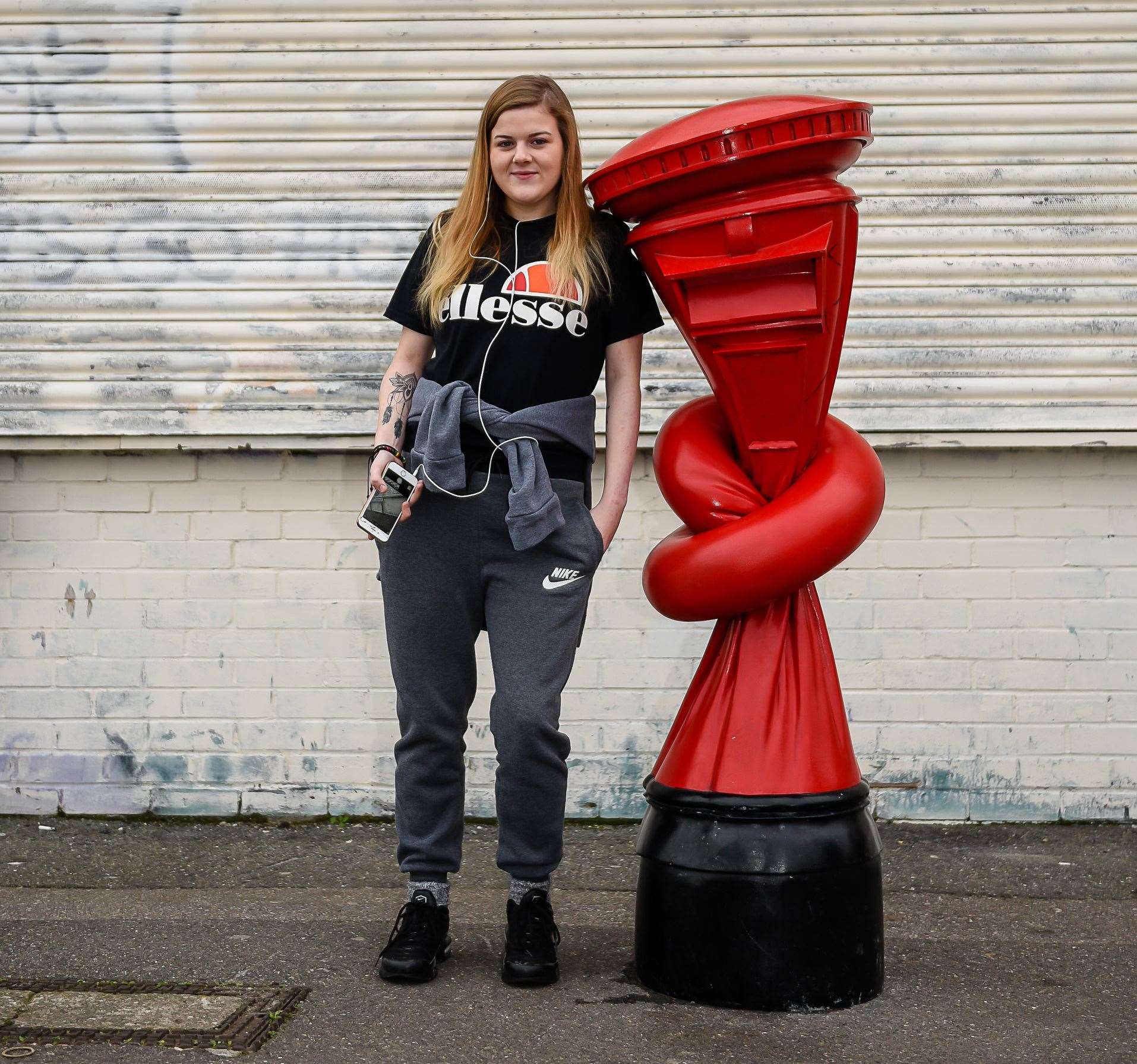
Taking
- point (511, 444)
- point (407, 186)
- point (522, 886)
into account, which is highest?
point (407, 186)

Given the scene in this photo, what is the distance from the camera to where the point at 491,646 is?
2875mm

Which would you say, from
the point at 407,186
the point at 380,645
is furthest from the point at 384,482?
the point at 407,186

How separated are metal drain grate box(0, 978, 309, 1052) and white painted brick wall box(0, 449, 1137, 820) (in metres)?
1.55

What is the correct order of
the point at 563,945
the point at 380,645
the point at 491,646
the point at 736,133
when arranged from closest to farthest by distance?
1. the point at 736,133
2. the point at 491,646
3. the point at 563,945
4. the point at 380,645

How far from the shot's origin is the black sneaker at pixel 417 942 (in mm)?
2867

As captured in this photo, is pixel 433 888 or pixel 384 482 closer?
pixel 384 482

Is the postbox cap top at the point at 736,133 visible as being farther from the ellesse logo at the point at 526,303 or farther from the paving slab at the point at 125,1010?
the paving slab at the point at 125,1010

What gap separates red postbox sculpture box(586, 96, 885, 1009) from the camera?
257 centimetres

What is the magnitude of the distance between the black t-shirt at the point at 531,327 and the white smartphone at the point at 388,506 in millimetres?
143

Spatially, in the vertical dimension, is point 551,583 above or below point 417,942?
above

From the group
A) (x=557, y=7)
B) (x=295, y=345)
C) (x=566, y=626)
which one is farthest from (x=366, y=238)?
(x=566, y=626)

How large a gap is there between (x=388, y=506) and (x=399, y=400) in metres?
0.29

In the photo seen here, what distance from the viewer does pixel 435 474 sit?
2.79 meters

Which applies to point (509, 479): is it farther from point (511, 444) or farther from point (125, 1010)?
point (125, 1010)
